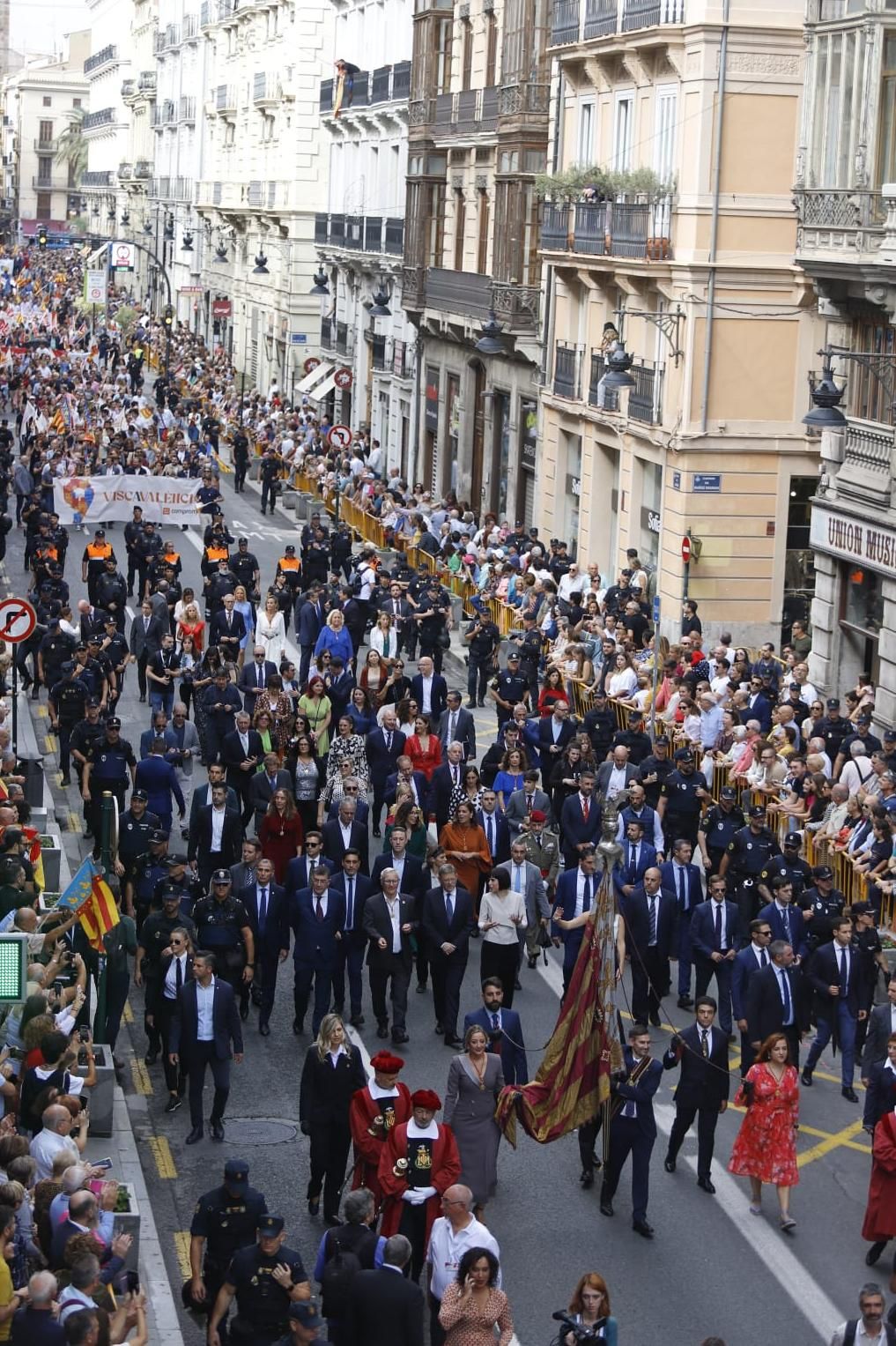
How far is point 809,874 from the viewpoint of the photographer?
1861cm

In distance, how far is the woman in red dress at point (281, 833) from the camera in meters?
19.6

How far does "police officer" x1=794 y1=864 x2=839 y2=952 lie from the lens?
696 inches

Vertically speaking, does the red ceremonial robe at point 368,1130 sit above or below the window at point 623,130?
below

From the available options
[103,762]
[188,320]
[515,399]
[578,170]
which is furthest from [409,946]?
[188,320]

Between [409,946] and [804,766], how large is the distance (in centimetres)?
570

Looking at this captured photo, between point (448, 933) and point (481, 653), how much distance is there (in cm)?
1311

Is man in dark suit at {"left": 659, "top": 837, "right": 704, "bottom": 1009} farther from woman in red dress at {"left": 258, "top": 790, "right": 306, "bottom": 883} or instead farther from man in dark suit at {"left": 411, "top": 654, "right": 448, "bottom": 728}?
man in dark suit at {"left": 411, "top": 654, "right": 448, "bottom": 728}

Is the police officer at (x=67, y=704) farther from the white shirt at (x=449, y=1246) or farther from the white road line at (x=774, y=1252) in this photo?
the white shirt at (x=449, y=1246)

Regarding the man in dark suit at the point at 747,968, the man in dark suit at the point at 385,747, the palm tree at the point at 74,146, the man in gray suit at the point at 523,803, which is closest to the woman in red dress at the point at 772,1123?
the man in dark suit at the point at 747,968

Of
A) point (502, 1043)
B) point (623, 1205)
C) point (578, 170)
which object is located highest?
point (578, 170)

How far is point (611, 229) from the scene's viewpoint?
3772 cm

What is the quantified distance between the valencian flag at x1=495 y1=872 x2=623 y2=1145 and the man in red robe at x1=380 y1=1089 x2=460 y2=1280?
145 centimetres

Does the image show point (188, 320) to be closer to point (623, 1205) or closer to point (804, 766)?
point (804, 766)

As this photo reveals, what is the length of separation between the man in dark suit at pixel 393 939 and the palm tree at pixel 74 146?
169 metres
